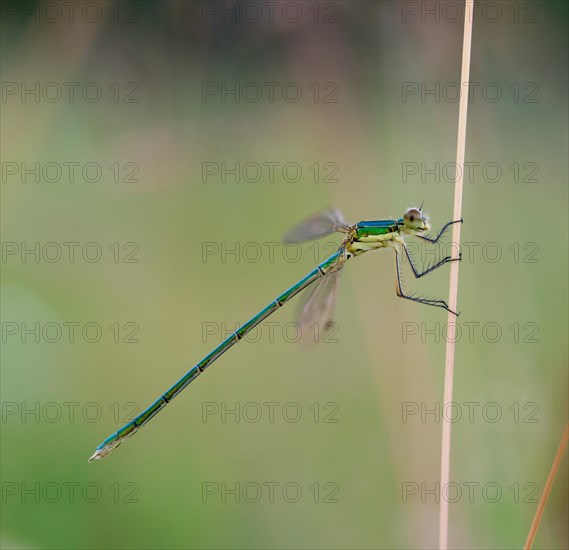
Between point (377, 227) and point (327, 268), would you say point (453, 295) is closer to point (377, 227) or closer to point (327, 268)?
point (377, 227)

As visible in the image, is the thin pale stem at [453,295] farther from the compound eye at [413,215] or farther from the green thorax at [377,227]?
the green thorax at [377,227]

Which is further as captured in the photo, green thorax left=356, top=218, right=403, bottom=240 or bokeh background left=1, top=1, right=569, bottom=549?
green thorax left=356, top=218, right=403, bottom=240

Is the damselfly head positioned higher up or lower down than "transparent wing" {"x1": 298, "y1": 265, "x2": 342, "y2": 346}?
higher up

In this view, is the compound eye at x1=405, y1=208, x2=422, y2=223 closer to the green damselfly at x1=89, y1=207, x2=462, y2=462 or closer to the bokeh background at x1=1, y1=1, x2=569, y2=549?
the green damselfly at x1=89, y1=207, x2=462, y2=462

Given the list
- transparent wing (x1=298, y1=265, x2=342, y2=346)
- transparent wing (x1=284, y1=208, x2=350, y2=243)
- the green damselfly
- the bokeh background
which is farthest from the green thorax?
the bokeh background

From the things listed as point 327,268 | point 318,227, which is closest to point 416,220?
point 318,227

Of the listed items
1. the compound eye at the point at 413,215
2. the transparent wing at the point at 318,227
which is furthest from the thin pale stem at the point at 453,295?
the transparent wing at the point at 318,227

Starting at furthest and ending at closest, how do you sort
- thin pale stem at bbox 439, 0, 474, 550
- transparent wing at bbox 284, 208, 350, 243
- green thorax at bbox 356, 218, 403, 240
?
green thorax at bbox 356, 218, 403, 240 → transparent wing at bbox 284, 208, 350, 243 → thin pale stem at bbox 439, 0, 474, 550
